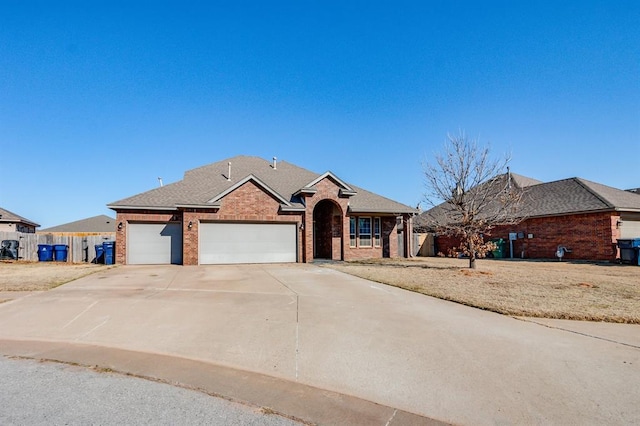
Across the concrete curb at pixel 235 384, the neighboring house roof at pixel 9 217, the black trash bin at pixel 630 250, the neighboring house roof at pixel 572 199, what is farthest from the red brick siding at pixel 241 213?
the neighboring house roof at pixel 9 217

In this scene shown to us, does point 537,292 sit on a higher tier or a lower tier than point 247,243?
lower

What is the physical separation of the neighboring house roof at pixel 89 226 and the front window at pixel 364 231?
32707 mm

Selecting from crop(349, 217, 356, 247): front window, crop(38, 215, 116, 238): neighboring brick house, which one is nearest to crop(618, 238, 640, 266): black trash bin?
crop(349, 217, 356, 247): front window

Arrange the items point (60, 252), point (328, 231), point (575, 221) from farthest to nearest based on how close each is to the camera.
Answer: point (328, 231) → point (575, 221) → point (60, 252)

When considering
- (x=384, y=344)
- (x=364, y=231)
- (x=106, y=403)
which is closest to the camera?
(x=106, y=403)

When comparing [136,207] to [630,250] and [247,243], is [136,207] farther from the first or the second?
[630,250]

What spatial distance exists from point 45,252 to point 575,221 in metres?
28.9

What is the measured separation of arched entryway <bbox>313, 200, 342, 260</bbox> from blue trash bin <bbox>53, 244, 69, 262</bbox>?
44.8 ft

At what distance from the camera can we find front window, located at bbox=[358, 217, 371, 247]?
22.4 metres

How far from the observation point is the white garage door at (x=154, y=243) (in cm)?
1797

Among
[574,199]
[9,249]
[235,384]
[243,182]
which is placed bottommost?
[235,384]

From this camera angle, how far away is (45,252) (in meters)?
19.5

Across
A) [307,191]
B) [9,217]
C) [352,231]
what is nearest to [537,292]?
[307,191]

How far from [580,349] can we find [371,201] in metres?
18.1
